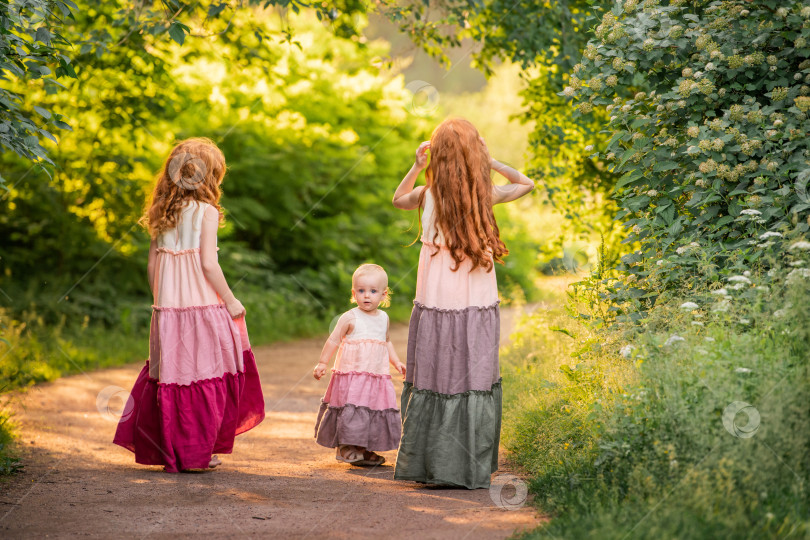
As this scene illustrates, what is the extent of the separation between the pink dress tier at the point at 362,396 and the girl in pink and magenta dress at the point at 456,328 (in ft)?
1.90

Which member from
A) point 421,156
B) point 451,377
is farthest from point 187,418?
point 421,156

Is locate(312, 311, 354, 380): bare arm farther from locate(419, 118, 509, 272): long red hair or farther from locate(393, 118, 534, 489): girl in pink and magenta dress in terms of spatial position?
locate(419, 118, 509, 272): long red hair

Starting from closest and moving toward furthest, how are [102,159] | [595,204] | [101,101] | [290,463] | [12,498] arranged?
[12,498]
[290,463]
[595,204]
[101,101]
[102,159]

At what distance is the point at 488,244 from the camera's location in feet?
16.0

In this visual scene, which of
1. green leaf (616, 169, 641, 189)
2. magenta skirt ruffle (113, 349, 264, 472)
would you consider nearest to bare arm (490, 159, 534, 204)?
green leaf (616, 169, 641, 189)

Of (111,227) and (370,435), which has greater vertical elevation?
(111,227)

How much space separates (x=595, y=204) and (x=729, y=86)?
12.4ft

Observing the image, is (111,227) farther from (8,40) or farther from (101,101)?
(8,40)

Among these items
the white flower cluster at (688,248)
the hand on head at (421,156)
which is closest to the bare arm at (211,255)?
the hand on head at (421,156)

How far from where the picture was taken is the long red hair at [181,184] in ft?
17.5

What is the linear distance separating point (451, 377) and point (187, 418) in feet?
5.79

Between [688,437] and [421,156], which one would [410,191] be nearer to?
[421,156]

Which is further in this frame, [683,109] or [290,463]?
[290,463]

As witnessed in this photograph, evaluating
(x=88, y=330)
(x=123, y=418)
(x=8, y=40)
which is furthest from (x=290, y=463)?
(x=88, y=330)
